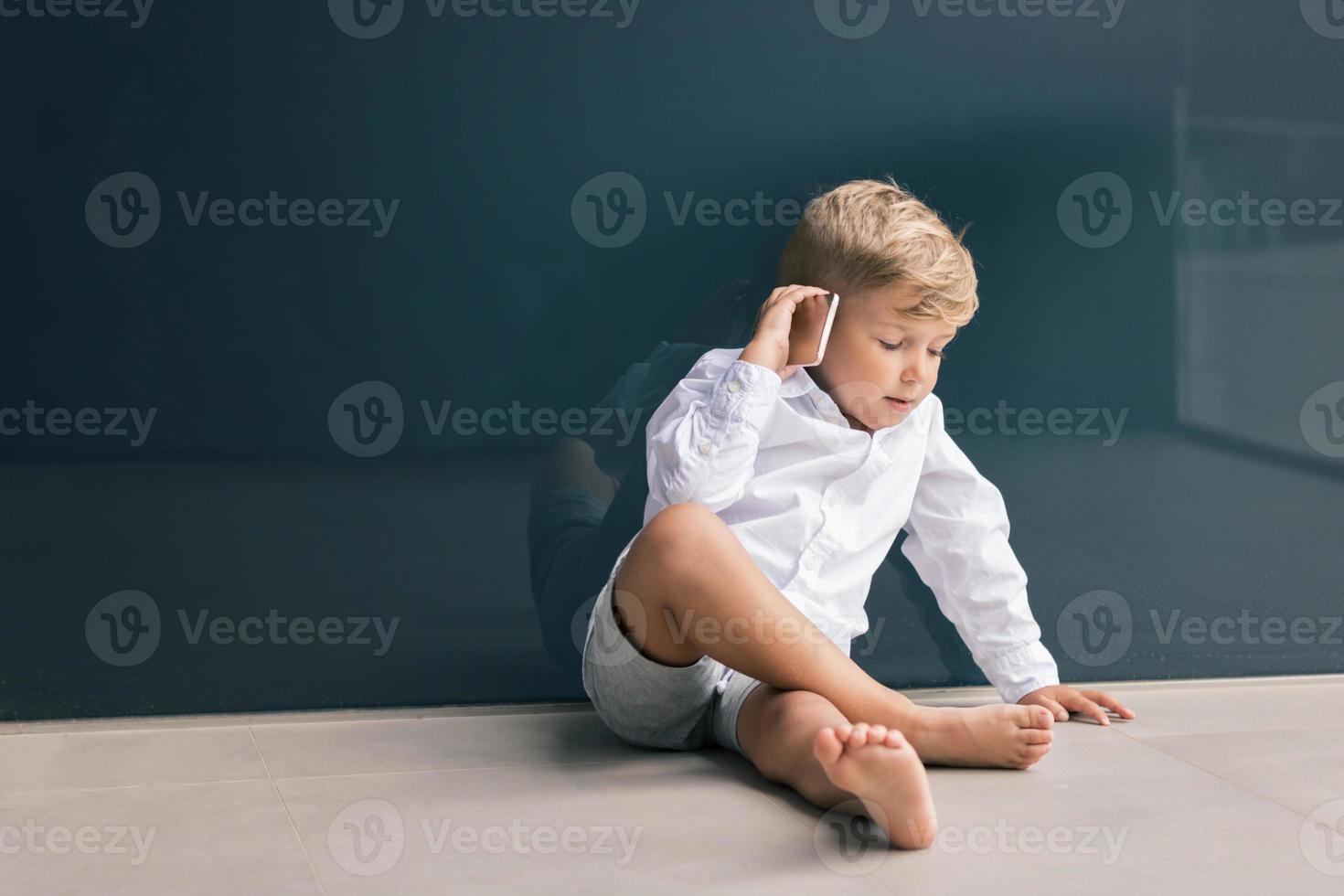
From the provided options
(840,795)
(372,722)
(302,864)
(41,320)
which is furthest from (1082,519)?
(41,320)

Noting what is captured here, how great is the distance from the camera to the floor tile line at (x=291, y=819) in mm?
1226

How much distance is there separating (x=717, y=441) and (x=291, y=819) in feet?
1.96

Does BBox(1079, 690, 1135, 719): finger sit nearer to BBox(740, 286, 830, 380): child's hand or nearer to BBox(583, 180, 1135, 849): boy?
BBox(583, 180, 1135, 849): boy

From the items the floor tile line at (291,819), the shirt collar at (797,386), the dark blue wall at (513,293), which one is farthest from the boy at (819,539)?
the floor tile line at (291,819)

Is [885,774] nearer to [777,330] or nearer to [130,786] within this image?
[777,330]

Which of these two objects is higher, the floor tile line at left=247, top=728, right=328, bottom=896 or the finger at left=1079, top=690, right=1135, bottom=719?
the floor tile line at left=247, top=728, right=328, bottom=896

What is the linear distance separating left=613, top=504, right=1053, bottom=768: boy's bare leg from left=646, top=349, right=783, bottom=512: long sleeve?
0.08 meters

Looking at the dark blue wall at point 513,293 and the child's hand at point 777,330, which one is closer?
the child's hand at point 777,330

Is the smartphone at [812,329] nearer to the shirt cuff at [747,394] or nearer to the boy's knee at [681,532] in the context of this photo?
the shirt cuff at [747,394]

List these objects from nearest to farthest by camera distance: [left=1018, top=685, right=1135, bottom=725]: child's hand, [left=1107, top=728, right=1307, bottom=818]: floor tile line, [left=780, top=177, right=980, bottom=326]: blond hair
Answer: [left=1107, top=728, right=1307, bottom=818]: floor tile line, [left=780, top=177, right=980, bottom=326]: blond hair, [left=1018, top=685, right=1135, bottom=725]: child's hand

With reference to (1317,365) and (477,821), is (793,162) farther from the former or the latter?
(477,821)

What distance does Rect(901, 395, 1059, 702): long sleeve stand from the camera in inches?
71.1

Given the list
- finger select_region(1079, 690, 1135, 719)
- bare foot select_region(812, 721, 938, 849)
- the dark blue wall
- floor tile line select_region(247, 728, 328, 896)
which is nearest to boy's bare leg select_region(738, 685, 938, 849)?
bare foot select_region(812, 721, 938, 849)

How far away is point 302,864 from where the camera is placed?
1.27 meters
